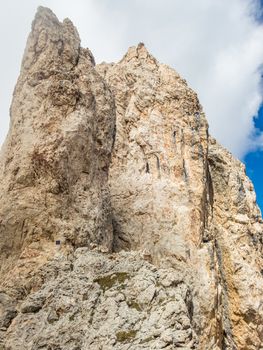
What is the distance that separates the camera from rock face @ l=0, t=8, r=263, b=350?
1598 centimetres

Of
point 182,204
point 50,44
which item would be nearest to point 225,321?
point 182,204

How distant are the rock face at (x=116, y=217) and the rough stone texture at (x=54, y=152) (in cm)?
6

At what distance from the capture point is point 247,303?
90.3ft

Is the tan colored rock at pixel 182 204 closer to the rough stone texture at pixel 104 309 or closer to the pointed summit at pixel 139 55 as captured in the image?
the pointed summit at pixel 139 55

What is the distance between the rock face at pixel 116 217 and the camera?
629 inches

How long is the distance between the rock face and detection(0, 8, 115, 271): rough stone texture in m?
0.06

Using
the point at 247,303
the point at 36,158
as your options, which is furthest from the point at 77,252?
the point at 247,303

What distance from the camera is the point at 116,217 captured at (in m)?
25.5

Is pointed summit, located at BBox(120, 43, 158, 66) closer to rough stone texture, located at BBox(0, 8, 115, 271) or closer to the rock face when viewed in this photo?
the rock face

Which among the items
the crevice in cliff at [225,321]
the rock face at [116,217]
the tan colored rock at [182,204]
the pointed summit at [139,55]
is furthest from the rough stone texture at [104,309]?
the pointed summit at [139,55]

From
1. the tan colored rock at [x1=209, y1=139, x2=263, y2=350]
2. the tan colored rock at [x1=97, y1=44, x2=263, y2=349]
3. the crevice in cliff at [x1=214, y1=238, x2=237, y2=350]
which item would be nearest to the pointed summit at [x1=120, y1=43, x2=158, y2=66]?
the tan colored rock at [x1=97, y1=44, x2=263, y2=349]

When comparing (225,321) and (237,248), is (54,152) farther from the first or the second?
(237,248)

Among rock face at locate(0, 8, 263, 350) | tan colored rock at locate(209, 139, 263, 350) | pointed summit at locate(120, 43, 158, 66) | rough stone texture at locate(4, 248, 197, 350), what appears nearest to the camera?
rough stone texture at locate(4, 248, 197, 350)

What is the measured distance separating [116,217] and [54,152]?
20.4ft
